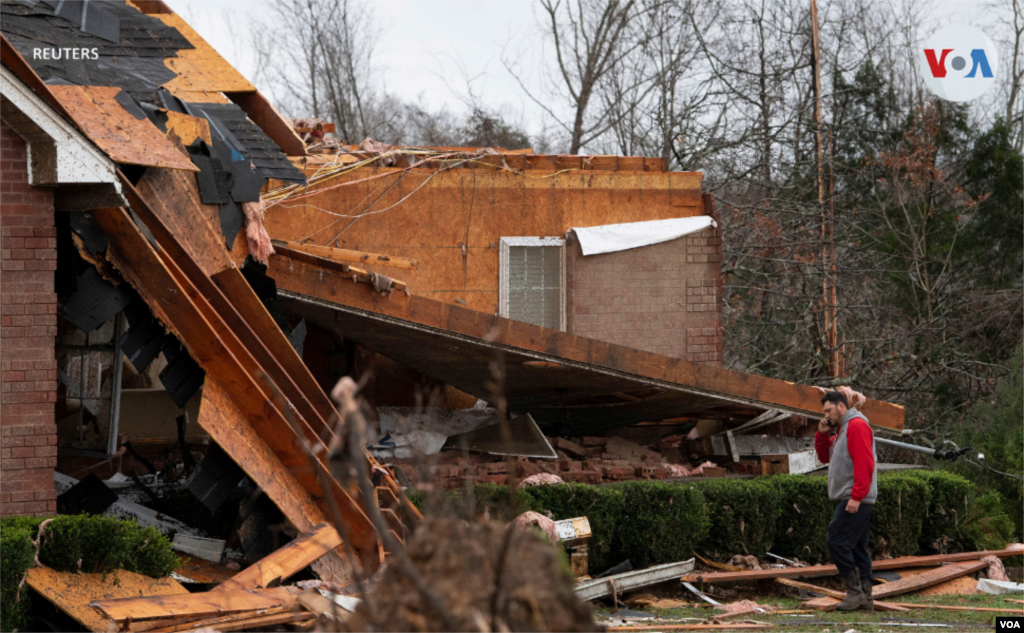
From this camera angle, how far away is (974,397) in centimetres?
2086

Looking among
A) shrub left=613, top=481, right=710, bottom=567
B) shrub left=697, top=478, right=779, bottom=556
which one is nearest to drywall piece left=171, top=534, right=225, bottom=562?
shrub left=613, top=481, right=710, bottom=567

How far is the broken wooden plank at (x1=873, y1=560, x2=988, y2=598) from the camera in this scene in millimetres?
8750

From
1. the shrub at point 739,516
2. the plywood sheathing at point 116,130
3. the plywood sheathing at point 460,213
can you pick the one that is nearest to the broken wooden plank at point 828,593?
the shrub at point 739,516

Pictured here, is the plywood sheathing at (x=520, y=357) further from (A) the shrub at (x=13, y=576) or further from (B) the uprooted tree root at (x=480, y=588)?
(B) the uprooted tree root at (x=480, y=588)

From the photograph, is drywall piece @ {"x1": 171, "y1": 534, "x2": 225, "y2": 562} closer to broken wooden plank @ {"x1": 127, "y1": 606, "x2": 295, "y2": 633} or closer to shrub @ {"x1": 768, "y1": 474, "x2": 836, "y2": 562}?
broken wooden plank @ {"x1": 127, "y1": 606, "x2": 295, "y2": 633}

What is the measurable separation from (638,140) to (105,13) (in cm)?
1832

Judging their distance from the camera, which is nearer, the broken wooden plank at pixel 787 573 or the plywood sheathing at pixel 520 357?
the broken wooden plank at pixel 787 573

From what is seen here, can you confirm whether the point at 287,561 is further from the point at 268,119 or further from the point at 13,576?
the point at 268,119

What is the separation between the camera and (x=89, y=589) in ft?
20.6

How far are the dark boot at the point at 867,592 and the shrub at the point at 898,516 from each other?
286 cm

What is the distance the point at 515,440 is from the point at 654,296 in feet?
12.2

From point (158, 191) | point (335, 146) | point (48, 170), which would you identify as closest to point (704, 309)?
point (335, 146)

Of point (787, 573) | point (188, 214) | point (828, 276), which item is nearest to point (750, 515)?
point (787, 573)

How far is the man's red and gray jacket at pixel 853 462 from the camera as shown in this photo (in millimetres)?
7719
